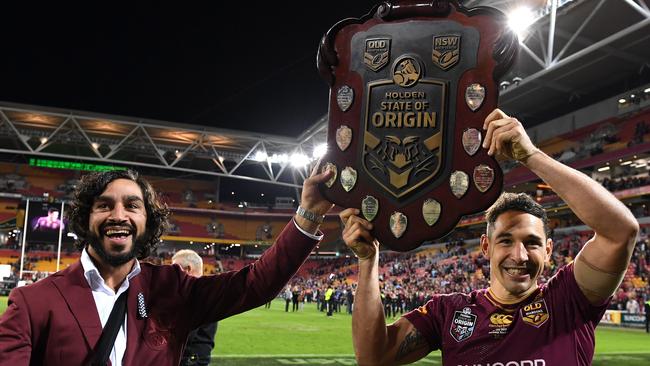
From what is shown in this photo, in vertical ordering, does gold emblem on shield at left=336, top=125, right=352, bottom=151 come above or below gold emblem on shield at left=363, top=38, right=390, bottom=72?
below

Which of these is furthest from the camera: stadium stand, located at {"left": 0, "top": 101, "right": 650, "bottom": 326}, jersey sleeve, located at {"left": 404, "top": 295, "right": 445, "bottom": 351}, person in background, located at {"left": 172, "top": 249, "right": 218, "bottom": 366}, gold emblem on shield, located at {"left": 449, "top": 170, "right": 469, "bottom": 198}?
stadium stand, located at {"left": 0, "top": 101, "right": 650, "bottom": 326}

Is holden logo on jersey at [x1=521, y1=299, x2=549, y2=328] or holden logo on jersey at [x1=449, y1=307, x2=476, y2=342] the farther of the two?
holden logo on jersey at [x1=449, y1=307, x2=476, y2=342]

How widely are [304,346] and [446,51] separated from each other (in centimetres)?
1081

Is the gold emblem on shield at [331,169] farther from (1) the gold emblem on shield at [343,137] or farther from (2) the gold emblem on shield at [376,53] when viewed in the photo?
(2) the gold emblem on shield at [376,53]

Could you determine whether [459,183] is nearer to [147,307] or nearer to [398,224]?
[398,224]

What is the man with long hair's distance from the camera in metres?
2.00

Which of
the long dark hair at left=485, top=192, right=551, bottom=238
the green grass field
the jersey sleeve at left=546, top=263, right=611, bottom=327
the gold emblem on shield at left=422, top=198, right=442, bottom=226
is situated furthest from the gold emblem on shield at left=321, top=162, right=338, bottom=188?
the green grass field

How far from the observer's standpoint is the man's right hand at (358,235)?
2.33 metres

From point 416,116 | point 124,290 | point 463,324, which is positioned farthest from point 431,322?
point 124,290

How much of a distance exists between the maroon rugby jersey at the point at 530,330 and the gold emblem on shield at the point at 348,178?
73 cm

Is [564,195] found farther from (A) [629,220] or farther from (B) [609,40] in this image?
(B) [609,40]

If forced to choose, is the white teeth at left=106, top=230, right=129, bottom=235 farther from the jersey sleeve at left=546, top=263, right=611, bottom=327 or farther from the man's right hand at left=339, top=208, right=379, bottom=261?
the jersey sleeve at left=546, top=263, right=611, bottom=327

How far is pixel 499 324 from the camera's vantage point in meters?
2.32

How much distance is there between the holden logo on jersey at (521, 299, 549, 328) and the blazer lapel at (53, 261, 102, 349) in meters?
1.64
